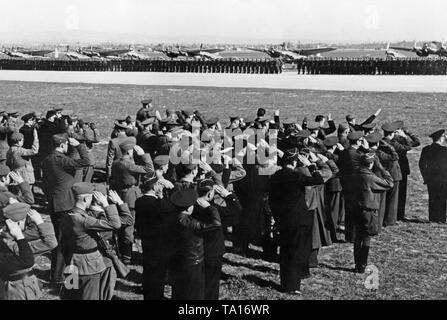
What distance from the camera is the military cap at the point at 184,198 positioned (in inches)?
225

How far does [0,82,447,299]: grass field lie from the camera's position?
25.3 ft

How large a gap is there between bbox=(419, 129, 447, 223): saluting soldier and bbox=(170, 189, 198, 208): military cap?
613 centimetres

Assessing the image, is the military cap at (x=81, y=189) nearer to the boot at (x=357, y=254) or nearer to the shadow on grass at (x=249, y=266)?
the shadow on grass at (x=249, y=266)

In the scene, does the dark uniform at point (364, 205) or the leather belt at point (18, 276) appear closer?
the leather belt at point (18, 276)

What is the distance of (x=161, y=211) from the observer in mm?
6137

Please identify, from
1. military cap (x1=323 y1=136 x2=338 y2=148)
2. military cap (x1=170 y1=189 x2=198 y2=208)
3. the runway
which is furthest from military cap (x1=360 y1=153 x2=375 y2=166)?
the runway

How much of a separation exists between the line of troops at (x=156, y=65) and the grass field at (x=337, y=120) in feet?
32.1

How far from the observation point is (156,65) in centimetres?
4509

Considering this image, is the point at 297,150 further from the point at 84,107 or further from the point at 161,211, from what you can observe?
the point at 84,107

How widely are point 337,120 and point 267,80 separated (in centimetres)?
1468

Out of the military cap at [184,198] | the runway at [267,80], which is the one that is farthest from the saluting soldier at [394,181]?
the runway at [267,80]

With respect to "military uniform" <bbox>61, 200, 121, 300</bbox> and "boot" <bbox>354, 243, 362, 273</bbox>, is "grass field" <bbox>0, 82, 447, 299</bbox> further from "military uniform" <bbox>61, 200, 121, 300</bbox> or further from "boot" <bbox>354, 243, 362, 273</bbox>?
"military uniform" <bbox>61, 200, 121, 300</bbox>

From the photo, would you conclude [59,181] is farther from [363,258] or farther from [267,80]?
[267,80]
